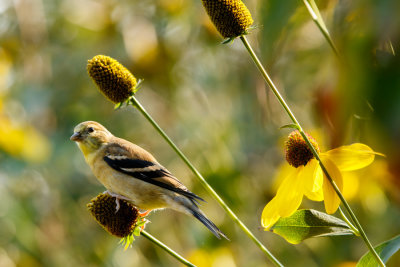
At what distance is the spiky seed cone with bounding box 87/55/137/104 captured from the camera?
1305mm

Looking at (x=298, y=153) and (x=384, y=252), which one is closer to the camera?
(x=384, y=252)

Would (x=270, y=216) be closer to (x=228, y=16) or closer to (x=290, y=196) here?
(x=290, y=196)

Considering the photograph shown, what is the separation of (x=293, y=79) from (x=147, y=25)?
135 cm

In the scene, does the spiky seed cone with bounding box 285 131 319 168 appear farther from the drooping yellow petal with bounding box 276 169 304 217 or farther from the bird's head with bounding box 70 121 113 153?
the bird's head with bounding box 70 121 113 153

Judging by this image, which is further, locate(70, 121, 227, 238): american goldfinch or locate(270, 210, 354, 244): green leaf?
locate(70, 121, 227, 238): american goldfinch

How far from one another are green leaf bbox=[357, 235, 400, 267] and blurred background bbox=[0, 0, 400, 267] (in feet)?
3.80

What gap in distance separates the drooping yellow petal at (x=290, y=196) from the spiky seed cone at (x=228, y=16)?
333 millimetres

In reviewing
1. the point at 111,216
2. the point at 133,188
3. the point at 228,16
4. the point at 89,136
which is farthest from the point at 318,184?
the point at 89,136

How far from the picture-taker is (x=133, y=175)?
1.99 metres

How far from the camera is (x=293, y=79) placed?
3.27 metres

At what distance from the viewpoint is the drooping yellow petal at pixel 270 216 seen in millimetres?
1059

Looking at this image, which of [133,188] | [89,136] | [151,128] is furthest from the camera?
[151,128]

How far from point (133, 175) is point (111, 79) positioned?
74 cm

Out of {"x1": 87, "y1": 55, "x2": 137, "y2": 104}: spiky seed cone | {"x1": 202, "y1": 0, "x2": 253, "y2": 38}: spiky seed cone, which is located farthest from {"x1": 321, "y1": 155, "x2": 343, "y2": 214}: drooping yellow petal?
{"x1": 87, "y1": 55, "x2": 137, "y2": 104}: spiky seed cone
